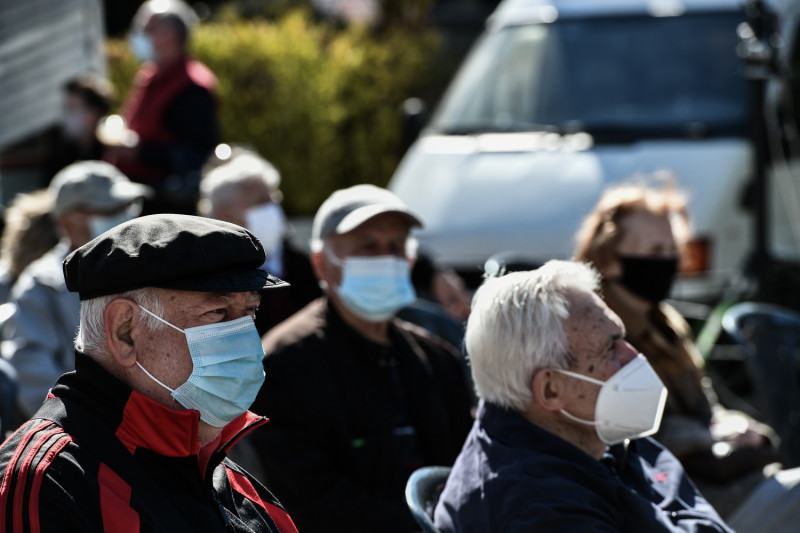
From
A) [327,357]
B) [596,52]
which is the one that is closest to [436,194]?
[596,52]

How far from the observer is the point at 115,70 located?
1253 cm

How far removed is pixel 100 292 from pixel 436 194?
17.0 feet

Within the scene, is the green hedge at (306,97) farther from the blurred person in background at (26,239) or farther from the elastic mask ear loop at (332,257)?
the elastic mask ear loop at (332,257)

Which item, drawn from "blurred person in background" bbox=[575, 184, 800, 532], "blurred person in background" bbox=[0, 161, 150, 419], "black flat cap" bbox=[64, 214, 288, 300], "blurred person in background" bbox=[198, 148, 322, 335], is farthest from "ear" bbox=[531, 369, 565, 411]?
"blurred person in background" bbox=[198, 148, 322, 335]

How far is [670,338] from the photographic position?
4.63 m

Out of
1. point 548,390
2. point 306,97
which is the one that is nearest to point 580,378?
point 548,390

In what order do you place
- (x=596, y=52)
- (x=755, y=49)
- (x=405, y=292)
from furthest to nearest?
1. (x=596, y=52)
2. (x=755, y=49)
3. (x=405, y=292)

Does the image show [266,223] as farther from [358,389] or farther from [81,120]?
[81,120]

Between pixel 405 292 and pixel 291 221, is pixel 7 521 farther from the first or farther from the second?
Result: pixel 291 221

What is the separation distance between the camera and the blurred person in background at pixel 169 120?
25.2 feet

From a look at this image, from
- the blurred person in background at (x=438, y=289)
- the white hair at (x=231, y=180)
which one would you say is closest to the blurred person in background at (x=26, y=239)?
the white hair at (x=231, y=180)

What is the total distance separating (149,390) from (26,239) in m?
3.31

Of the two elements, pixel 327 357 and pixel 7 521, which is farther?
pixel 327 357

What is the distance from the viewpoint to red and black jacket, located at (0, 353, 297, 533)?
2113mm
